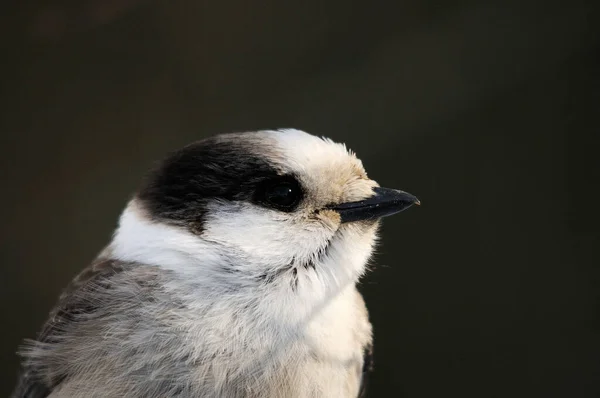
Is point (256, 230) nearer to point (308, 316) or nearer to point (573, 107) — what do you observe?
point (308, 316)

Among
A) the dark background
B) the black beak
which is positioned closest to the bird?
the black beak

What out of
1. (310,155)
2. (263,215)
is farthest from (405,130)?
(263,215)

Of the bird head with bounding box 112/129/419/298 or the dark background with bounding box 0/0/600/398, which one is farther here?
the dark background with bounding box 0/0/600/398

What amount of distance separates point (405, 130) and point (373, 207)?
0.95 m

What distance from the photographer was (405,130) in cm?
212

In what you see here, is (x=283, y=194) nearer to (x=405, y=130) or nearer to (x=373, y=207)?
(x=373, y=207)

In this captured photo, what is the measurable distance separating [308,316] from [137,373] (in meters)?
0.31

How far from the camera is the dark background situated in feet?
6.82

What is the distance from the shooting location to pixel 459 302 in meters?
2.21

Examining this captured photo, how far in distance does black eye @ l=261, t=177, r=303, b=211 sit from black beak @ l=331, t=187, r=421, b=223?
7 centimetres

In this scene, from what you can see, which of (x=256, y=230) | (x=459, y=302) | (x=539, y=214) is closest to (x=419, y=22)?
(x=539, y=214)

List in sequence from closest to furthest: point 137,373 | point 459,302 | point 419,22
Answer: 1. point 137,373
2. point 419,22
3. point 459,302

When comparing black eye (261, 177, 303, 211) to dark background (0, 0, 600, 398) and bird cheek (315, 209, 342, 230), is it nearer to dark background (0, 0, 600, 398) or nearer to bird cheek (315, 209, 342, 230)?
bird cheek (315, 209, 342, 230)

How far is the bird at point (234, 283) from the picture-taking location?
3.72ft
